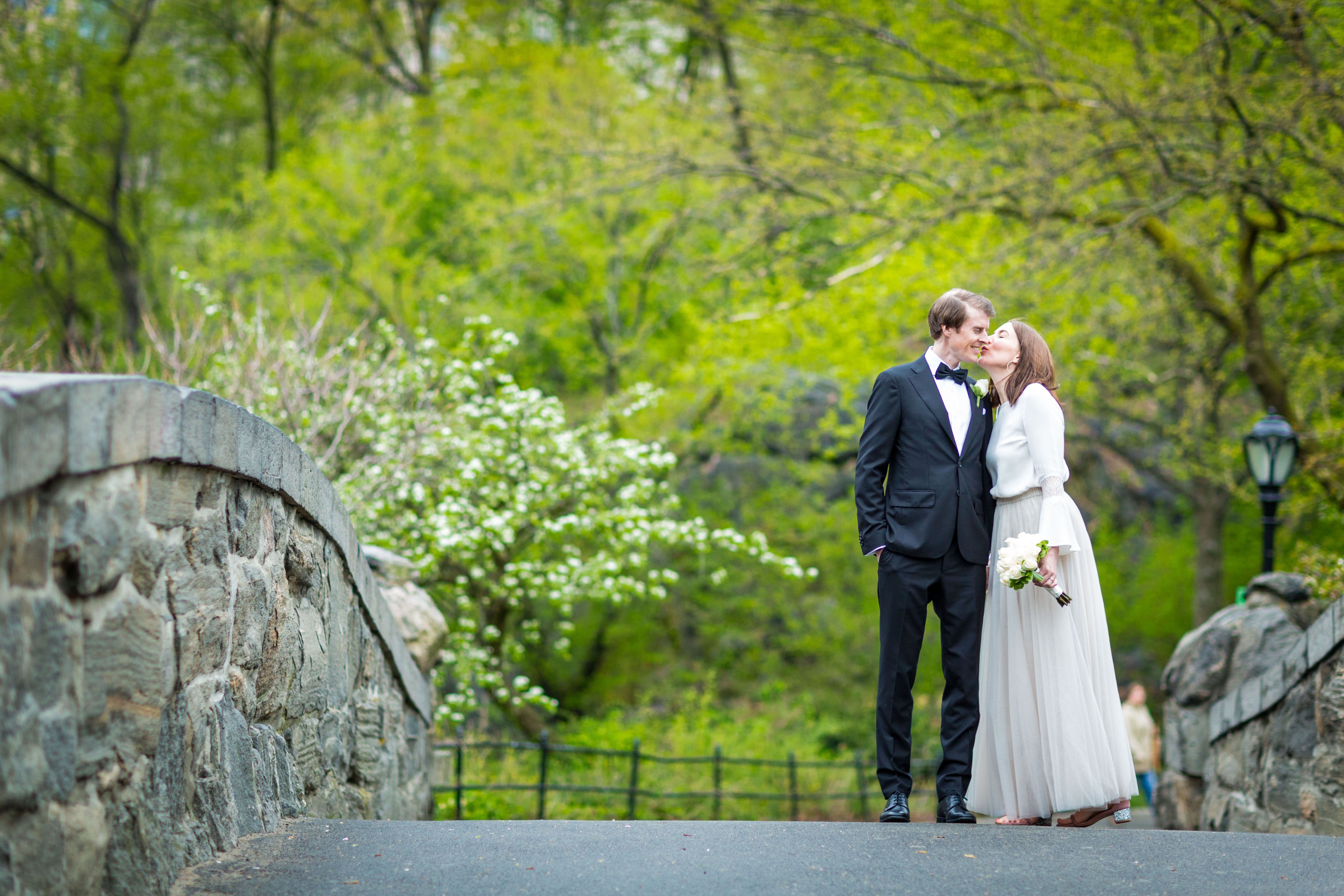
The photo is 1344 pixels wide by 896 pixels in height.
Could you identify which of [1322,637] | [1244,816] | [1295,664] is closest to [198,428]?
[1322,637]

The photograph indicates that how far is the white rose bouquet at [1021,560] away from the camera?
14.1ft

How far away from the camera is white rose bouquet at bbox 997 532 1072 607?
429 centimetres

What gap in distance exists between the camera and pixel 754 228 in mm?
11766

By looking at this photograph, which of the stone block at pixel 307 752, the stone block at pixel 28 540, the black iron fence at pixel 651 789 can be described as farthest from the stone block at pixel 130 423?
the black iron fence at pixel 651 789

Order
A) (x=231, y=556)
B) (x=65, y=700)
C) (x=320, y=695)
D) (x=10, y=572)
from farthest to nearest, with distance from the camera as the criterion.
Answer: (x=320, y=695) < (x=231, y=556) < (x=65, y=700) < (x=10, y=572)

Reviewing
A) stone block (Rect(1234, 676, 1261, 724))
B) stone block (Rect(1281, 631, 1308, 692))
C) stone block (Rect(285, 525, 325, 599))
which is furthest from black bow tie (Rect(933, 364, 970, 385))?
stone block (Rect(1234, 676, 1261, 724))

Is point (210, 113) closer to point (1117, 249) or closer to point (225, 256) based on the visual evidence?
point (225, 256)

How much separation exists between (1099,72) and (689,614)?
8.79m

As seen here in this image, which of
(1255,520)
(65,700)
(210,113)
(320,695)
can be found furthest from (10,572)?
(210,113)

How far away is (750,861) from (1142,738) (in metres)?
9.83

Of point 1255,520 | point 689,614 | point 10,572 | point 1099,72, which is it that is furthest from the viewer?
point 1255,520

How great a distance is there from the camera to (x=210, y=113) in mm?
22141

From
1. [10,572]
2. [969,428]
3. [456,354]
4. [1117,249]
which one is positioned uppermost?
[1117,249]

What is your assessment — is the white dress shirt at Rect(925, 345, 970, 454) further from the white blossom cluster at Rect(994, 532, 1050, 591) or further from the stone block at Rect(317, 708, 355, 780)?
the stone block at Rect(317, 708, 355, 780)
